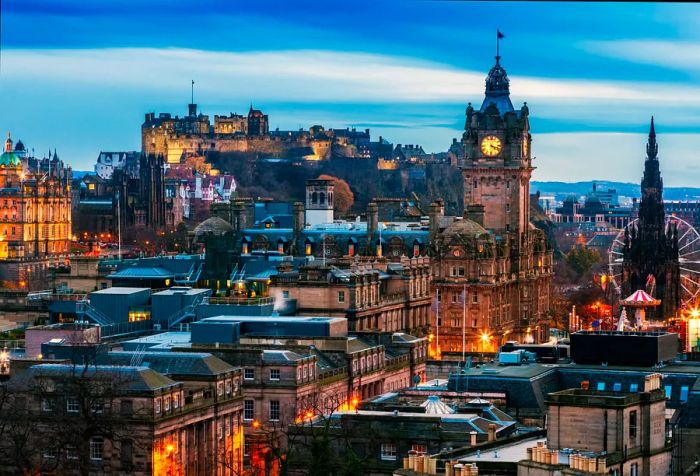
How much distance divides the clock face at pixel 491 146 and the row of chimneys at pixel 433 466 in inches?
3970

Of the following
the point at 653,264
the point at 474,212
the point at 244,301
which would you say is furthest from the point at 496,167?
the point at 244,301

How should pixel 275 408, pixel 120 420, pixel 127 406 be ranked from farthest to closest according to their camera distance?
1. pixel 275 408
2. pixel 127 406
3. pixel 120 420

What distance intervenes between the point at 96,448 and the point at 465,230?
79.0m

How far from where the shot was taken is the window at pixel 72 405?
8544 cm

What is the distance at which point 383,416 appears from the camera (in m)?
82.5

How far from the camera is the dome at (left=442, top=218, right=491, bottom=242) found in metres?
160

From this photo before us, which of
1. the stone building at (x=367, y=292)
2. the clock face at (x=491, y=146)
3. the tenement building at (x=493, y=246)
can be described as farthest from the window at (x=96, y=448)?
the clock face at (x=491, y=146)

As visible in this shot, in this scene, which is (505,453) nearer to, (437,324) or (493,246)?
(437,324)

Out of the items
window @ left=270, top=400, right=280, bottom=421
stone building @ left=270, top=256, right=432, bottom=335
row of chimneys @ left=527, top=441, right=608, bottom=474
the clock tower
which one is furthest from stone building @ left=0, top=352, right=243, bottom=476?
the clock tower

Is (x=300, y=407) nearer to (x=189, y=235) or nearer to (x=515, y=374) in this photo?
(x=515, y=374)

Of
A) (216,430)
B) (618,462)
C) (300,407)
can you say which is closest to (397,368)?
(300,407)

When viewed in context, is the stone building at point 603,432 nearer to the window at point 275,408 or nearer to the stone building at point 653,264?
the window at point 275,408

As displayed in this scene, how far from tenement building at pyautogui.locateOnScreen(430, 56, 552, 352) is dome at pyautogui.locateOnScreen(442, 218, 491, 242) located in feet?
0.24

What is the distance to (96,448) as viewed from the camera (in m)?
84.4
